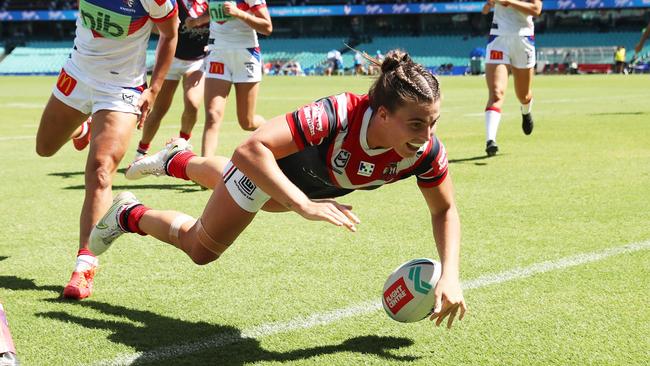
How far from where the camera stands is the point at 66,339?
13.5ft

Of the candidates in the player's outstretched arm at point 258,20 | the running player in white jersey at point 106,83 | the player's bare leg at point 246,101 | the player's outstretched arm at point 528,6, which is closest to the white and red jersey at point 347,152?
the running player in white jersey at point 106,83

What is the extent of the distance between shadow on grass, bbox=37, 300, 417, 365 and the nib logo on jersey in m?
2.17

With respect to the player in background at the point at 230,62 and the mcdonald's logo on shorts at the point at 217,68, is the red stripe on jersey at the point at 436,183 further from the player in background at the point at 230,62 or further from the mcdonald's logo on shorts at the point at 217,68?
the mcdonald's logo on shorts at the point at 217,68

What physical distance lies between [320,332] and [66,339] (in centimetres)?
132

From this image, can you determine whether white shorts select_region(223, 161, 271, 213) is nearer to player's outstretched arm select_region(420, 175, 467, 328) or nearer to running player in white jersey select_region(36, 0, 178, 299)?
player's outstretched arm select_region(420, 175, 467, 328)

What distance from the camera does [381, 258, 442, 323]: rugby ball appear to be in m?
4.07

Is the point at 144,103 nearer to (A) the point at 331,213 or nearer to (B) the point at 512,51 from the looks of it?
(A) the point at 331,213

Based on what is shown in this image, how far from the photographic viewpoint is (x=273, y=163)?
3740 mm

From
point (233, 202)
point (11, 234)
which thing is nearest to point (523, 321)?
point (233, 202)

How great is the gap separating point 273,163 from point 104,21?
258cm

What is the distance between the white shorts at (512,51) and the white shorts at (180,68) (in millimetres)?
4294

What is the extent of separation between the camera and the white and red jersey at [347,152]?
12.6ft

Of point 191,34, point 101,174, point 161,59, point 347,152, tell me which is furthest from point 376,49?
point 347,152

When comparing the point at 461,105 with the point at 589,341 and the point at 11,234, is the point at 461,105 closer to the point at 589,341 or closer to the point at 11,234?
the point at 11,234
